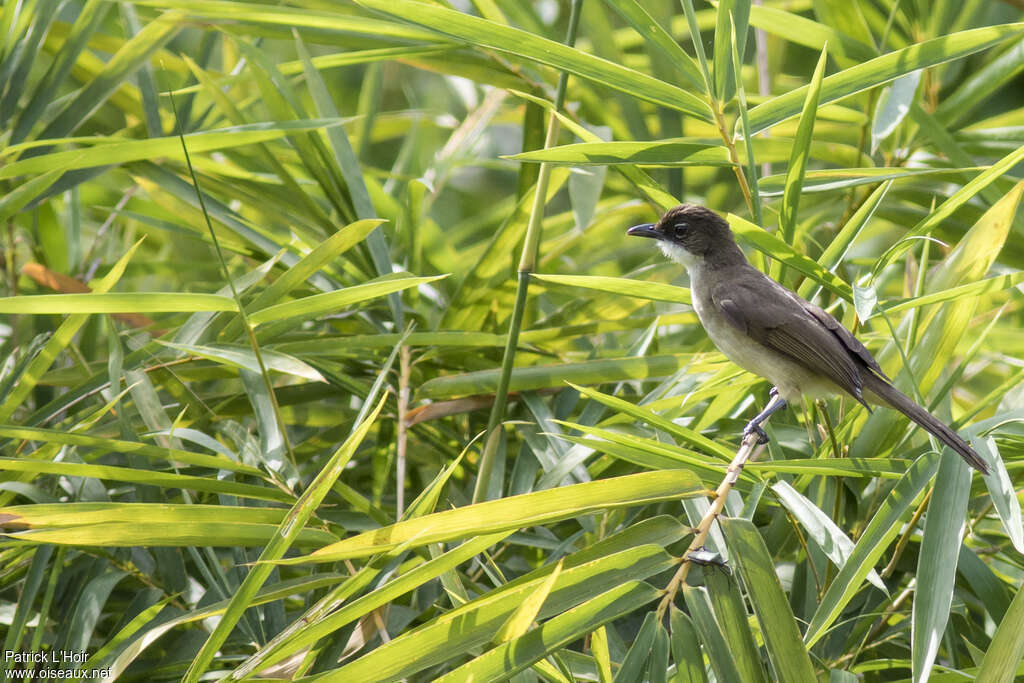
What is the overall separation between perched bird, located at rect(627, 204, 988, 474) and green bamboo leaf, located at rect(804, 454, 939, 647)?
12 centimetres

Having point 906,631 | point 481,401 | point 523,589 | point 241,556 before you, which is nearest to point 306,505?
point 523,589

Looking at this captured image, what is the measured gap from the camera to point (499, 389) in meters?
2.19

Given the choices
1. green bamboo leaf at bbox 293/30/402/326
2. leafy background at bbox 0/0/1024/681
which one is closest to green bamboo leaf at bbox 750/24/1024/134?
leafy background at bbox 0/0/1024/681

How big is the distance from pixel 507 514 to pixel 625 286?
2.40 feet

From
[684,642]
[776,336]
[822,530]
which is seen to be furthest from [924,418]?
[684,642]

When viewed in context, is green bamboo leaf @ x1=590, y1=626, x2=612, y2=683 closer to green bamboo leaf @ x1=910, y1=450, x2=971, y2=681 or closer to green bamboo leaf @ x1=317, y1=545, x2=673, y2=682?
green bamboo leaf @ x1=317, y1=545, x2=673, y2=682

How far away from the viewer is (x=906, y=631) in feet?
7.06

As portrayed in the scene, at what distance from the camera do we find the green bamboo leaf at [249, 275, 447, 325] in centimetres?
219

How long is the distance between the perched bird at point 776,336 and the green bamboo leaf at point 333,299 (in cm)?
65

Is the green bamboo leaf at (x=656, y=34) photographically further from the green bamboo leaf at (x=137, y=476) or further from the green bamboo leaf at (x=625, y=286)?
the green bamboo leaf at (x=137, y=476)

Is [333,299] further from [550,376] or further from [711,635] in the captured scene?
[711,635]

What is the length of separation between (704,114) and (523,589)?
3.46ft

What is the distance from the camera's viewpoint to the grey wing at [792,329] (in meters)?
2.13

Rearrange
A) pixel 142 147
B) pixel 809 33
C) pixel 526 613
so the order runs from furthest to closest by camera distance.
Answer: pixel 809 33
pixel 142 147
pixel 526 613
